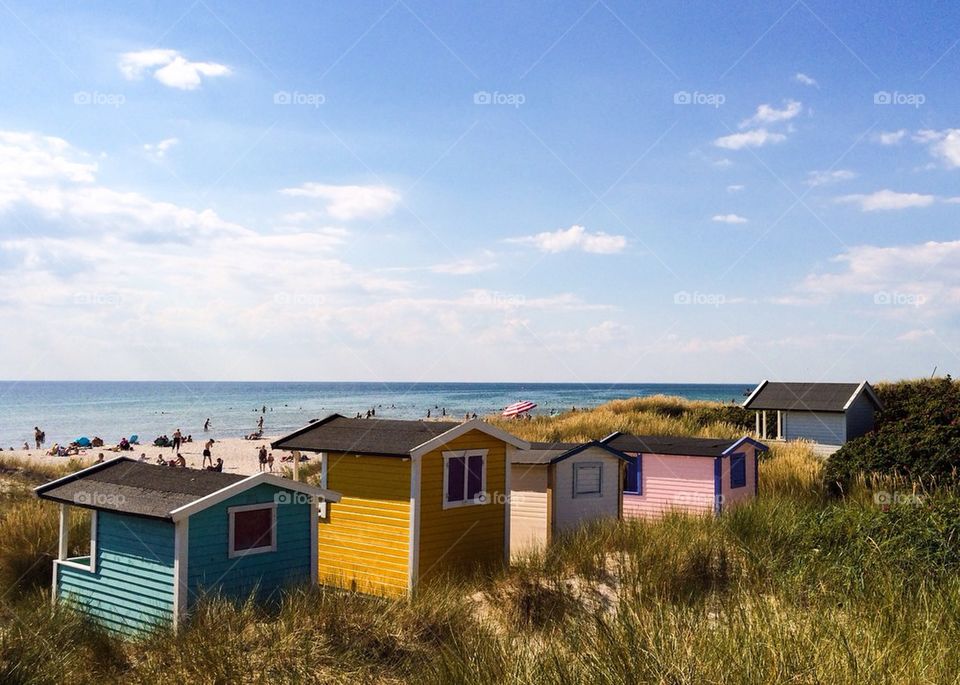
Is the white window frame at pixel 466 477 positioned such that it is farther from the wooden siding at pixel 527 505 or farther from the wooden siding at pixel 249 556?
the wooden siding at pixel 249 556

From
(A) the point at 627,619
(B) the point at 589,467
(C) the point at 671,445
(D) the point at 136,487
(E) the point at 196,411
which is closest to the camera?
(A) the point at 627,619

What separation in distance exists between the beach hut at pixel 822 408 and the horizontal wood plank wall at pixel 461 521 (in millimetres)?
21028

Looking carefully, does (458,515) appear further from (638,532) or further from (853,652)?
(853,652)

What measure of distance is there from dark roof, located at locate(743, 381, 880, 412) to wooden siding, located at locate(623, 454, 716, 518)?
15.2m

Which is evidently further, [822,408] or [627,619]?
[822,408]

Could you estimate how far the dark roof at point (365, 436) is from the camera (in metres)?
15.6

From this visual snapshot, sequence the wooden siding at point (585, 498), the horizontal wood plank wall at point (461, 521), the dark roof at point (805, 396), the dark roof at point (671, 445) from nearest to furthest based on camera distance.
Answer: the horizontal wood plank wall at point (461, 521), the wooden siding at point (585, 498), the dark roof at point (671, 445), the dark roof at point (805, 396)

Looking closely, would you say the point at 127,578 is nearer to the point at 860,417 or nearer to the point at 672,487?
the point at 672,487

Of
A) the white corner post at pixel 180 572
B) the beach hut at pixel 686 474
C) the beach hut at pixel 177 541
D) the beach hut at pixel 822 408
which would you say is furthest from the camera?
the beach hut at pixel 822 408

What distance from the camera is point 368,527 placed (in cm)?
1579

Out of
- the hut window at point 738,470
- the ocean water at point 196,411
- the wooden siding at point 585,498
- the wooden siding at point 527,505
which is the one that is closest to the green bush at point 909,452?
the hut window at point 738,470

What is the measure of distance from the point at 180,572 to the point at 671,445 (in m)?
13.2

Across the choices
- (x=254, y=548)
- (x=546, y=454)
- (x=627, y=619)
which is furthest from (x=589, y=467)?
(x=627, y=619)

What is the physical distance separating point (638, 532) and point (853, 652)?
→ 8277mm
